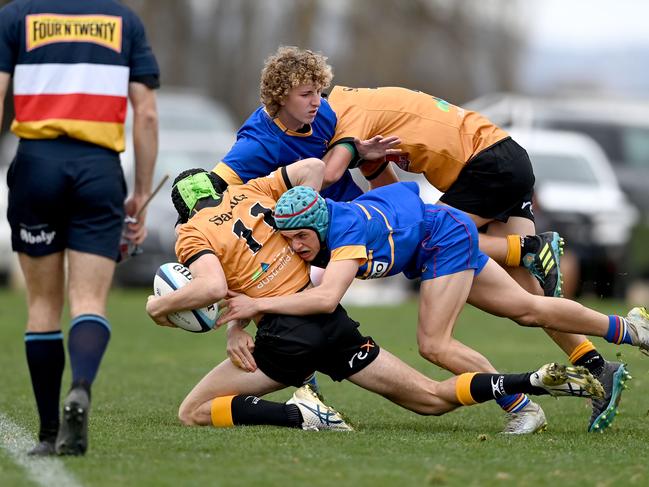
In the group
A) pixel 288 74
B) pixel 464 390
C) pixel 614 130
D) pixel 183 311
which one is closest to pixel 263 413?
pixel 183 311

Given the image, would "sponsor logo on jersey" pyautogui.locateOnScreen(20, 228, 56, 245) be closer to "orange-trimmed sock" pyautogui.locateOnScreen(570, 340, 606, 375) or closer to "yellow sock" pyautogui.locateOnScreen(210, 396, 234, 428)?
"yellow sock" pyautogui.locateOnScreen(210, 396, 234, 428)

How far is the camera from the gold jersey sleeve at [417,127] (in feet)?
24.6

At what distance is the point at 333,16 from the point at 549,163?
1625 centimetres

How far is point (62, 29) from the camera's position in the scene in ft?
19.0

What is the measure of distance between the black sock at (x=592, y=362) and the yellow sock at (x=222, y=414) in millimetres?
1951

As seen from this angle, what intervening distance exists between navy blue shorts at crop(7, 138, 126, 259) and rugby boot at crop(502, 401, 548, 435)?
2339mm

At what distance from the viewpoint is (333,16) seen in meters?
34.6

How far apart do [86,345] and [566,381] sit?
A: 2302 mm

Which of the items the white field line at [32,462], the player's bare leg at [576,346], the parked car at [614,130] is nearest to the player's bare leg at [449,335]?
the player's bare leg at [576,346]

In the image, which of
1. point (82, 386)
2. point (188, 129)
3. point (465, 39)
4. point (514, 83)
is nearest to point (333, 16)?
point (465, 39)

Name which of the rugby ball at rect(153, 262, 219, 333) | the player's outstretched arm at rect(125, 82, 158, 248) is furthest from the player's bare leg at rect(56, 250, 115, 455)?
the rugby ball at rect(153, 262, 219, 333)

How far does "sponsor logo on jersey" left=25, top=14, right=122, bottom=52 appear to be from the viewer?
5.77 metres

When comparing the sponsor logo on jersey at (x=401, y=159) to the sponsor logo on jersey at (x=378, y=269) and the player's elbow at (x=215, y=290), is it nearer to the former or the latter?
the sponsor logo on jersey at (x=378, y=269)

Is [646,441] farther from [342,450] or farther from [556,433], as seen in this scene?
[342,450]
